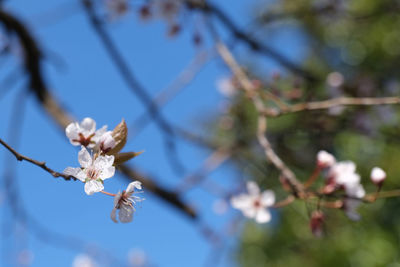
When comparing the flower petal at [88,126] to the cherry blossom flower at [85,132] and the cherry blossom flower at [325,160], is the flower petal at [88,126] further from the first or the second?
the cherry blossom flower at [325,160]

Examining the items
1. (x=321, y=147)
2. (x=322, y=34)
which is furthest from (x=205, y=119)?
(x=321, y=147)

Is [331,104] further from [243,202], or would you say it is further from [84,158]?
[84,158]

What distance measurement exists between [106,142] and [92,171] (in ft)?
0.13

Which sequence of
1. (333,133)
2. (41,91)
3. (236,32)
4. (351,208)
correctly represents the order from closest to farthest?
1. (351,208)
2. (236,32)
3. (333,133)
4. (41,91)

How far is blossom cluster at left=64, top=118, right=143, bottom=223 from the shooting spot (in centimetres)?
48

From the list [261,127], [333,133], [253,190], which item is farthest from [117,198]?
[333,133]

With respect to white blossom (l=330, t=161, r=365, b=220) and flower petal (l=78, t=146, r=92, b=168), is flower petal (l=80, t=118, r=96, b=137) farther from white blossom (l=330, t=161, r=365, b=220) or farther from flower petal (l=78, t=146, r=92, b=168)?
white blossom (l=330, t=161, r=365, b=220)

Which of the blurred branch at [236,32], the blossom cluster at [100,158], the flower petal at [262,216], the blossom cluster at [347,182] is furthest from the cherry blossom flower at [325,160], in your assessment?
the blurred branch at [236,32]

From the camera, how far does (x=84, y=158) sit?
0.50 metres

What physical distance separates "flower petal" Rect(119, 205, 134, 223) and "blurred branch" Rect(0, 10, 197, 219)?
2.71ft

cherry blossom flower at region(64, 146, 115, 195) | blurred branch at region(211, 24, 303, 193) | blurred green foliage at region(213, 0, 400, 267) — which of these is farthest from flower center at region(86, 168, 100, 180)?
blurred green foliage at region(213, 0, 400, 267)

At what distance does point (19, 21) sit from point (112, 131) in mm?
1270

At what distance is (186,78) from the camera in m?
1.51

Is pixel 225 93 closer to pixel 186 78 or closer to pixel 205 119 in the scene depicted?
pixel 186 78
